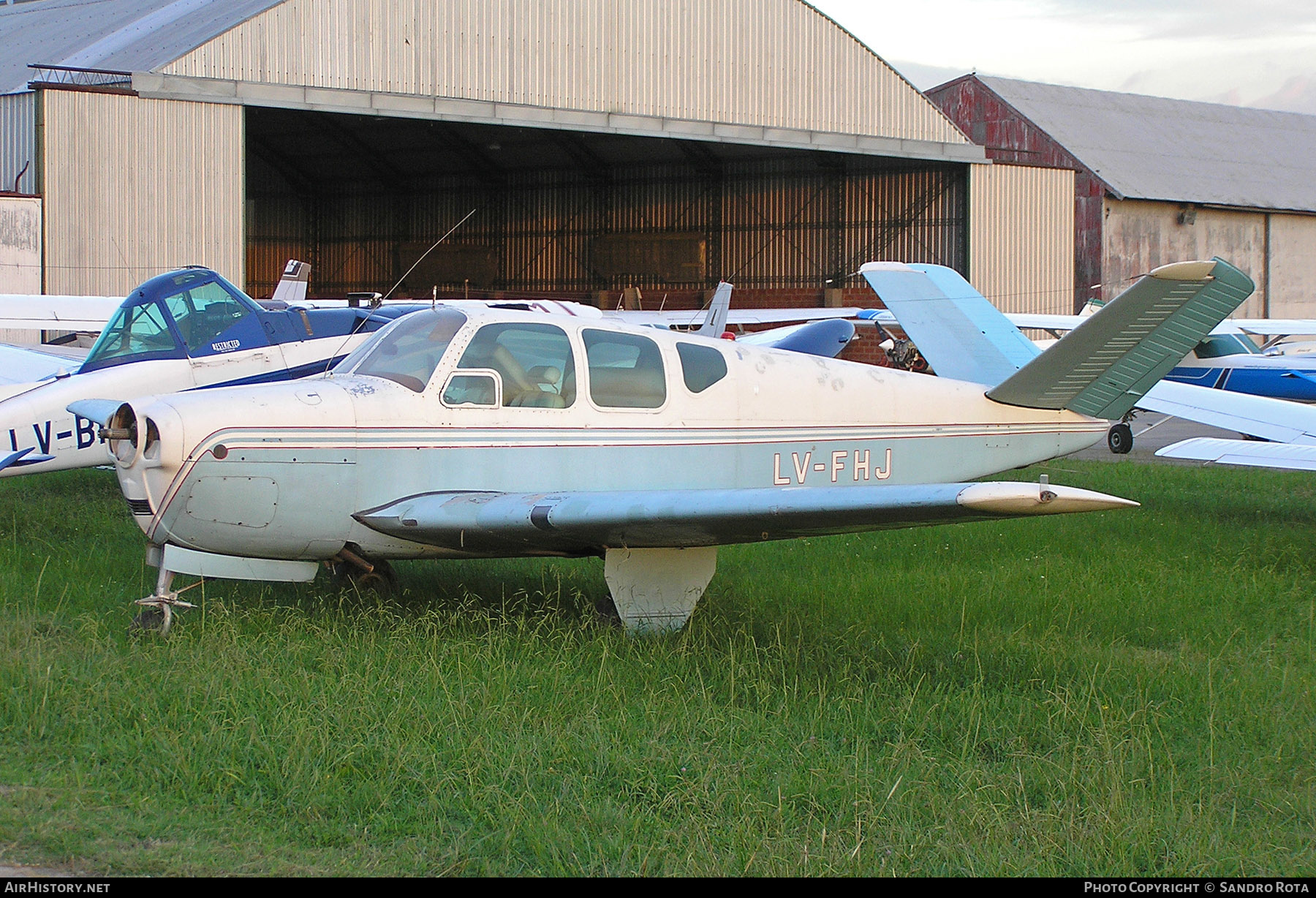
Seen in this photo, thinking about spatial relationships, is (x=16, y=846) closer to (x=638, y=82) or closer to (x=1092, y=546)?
(x=1092, y=546)

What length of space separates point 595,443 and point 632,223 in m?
32.4

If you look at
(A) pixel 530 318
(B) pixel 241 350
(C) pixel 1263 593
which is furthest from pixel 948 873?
(B) pixel 241 350

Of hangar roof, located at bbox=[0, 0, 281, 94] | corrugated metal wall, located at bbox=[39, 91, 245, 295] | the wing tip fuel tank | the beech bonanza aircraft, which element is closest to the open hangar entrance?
hangar roof, located at bbox=[0, 0, 281, 94]

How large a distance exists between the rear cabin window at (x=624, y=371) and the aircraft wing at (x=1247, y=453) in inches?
168

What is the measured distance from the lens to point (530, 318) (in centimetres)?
693

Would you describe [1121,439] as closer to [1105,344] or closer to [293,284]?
[1105,344]

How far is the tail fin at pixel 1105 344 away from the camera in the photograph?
707 cm

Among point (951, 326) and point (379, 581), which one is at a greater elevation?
point (951, 326)

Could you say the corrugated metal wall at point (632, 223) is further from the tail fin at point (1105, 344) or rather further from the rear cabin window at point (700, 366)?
the rear cabin window at point (700, 366)

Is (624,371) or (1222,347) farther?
(1222,347)

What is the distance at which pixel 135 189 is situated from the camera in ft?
69.6

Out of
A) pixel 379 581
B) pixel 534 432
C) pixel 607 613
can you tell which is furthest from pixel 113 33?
pixel 607 613

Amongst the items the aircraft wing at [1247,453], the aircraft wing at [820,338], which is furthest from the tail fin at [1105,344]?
the aircraft wing at [820,338]
